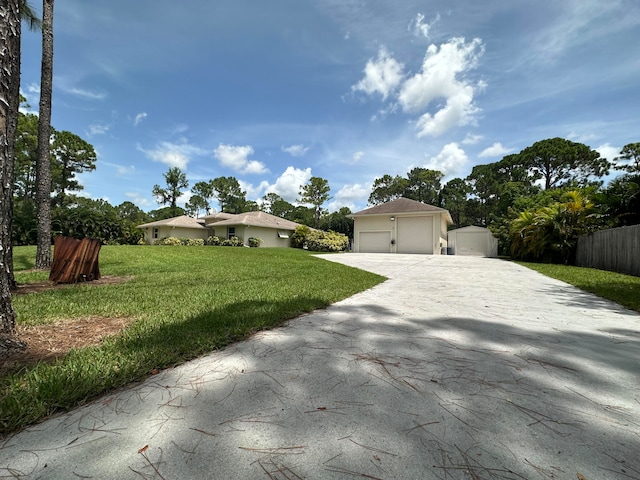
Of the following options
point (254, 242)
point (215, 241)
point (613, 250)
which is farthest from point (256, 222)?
point (613, 250)

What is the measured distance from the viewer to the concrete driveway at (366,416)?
3.45ft

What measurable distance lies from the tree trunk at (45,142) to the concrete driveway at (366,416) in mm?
7857

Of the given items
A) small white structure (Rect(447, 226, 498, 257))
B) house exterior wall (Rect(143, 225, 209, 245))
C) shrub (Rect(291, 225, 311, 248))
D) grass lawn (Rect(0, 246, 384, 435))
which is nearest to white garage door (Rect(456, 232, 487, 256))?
small white structure (Rect(447, 226, 498, 257))

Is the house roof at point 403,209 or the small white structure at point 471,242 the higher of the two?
the house roof at point 403,209

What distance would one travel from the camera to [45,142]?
22.4 ft

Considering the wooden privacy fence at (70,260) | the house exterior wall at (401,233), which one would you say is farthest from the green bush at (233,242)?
the wooden privacy fence at (70,260)

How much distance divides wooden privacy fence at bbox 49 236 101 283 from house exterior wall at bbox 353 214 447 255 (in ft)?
60.7

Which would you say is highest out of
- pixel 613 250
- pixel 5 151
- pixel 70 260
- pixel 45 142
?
pixel 45 142

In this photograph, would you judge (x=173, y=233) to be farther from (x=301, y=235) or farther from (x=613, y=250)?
(x=613, y=250)

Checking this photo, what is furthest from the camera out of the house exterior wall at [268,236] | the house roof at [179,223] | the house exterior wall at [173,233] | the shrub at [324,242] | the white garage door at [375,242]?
the house exterior wall at [173,233]

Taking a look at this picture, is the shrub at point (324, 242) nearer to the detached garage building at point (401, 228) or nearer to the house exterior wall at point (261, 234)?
the detached garage building at point (401, 228)

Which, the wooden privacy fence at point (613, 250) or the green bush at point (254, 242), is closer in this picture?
the wooden privacy fence at point (613, 250)

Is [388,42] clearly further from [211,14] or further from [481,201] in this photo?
[481,201]

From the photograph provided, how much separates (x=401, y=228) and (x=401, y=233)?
383 mm
